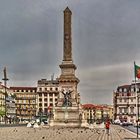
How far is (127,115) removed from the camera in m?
174

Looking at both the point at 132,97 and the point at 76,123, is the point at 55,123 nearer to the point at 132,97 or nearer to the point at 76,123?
the point at 76,123

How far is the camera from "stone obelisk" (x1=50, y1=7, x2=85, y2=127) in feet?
288

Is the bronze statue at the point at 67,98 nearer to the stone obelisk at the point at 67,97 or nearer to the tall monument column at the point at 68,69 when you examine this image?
the stone obelisk at the point at 67,97

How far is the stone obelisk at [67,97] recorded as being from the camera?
3457 inches

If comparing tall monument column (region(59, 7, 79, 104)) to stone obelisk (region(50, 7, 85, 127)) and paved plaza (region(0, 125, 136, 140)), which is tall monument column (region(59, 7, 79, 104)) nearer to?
stone obelisk (region(50, 7, 85, 127))

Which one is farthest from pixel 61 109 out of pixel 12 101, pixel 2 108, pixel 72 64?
pixel 12 101

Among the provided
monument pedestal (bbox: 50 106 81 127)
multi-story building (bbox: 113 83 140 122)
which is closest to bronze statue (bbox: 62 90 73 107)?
monument pedestal (bbox: 50 106 81 127)

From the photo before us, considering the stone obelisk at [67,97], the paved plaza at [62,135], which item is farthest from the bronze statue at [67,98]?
the paved plaza at [62,135]

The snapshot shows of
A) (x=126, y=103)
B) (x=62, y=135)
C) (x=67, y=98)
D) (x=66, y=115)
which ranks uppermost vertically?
(x=126, y=103)

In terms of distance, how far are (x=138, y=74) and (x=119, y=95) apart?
13422 centimetres

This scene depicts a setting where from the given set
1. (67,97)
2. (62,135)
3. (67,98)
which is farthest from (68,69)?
(62,135)

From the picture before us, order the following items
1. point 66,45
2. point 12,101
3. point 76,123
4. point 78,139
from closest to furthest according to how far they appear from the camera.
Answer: point 78,139, point 76,123, point 66,45, point 12,101

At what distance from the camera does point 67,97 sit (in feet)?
293

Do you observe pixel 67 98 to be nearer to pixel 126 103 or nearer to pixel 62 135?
pixel 62 135
